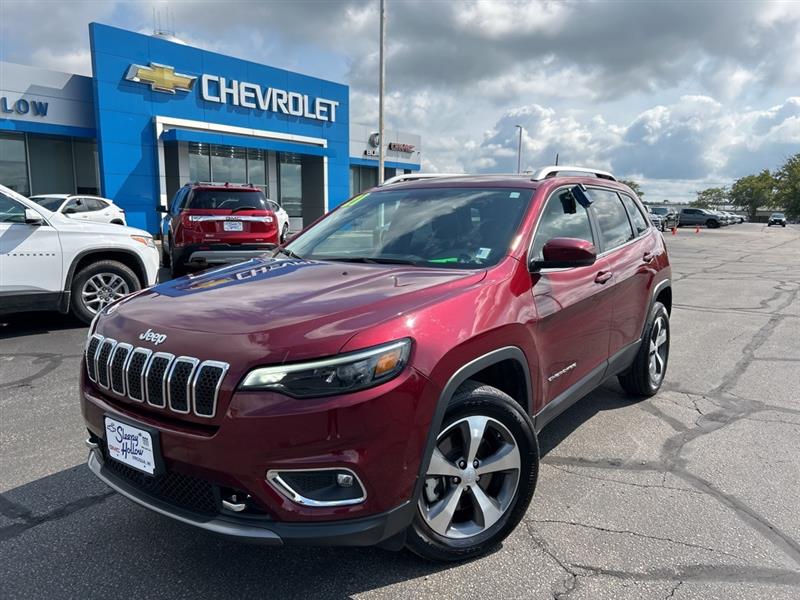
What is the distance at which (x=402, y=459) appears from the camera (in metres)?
2.20

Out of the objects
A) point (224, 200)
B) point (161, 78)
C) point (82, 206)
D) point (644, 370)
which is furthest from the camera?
point (161, 78)

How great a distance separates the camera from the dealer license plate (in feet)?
7.51

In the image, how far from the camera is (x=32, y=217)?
6.43 meters

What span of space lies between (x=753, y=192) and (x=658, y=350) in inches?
4455

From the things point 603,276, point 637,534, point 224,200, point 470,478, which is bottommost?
point 637,534

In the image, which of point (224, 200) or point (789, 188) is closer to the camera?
point (224, 200)

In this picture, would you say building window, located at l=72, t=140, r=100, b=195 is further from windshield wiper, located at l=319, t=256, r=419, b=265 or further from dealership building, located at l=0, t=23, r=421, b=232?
windshield wiper, located at l=319, t=256, r=419, b=265

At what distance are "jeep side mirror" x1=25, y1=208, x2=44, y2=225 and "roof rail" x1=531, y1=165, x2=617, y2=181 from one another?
5.53 m

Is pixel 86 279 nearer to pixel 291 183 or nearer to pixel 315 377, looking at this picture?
pixel 315 377

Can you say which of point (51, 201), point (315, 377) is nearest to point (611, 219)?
point (315, 377)

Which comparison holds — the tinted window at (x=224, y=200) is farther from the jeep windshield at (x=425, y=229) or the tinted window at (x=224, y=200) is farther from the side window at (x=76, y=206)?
the side window at (x=76, y=206)

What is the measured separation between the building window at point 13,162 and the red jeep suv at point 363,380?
20.7 metres

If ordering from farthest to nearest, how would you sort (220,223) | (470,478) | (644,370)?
1. (220,223)
2. (644,370)
3. (470,478)

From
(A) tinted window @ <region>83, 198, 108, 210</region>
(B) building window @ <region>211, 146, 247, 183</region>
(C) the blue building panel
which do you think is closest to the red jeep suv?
(A) tinted window @ <region>83, 198, 108, 210</region>
